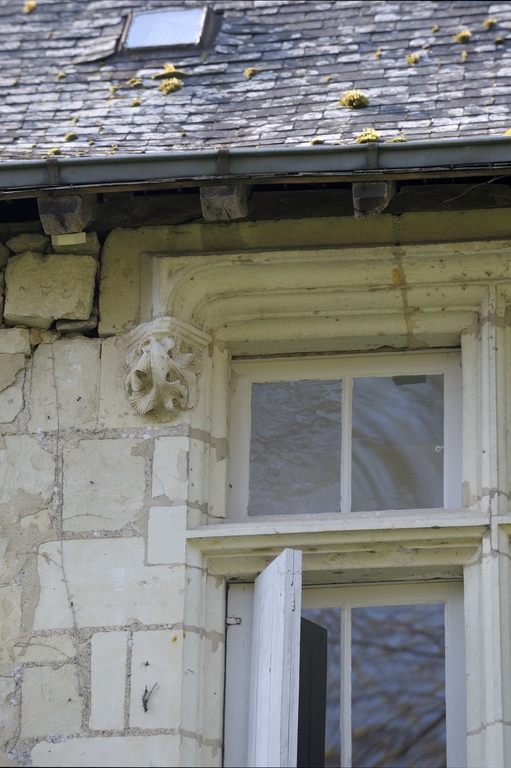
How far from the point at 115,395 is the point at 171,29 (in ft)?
7.16

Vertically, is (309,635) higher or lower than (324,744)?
higher

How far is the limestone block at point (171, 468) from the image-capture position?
205 inches

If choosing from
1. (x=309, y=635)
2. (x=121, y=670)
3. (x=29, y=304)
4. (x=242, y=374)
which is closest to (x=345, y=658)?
(x=309, y=635)

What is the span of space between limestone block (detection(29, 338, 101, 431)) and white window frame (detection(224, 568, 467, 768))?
0.90 meters

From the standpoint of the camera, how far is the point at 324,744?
16.5 ft

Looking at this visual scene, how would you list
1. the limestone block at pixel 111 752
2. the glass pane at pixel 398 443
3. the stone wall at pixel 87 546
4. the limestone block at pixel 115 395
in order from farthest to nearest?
1. the glass pane at pixel 398 443
2. the limestone block at pixel 115 395
3. the stone wall at pixel 87 546
4. the limestone block at pixel 111 752

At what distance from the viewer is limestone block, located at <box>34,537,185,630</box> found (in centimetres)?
502

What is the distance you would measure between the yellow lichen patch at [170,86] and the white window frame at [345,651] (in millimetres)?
2204

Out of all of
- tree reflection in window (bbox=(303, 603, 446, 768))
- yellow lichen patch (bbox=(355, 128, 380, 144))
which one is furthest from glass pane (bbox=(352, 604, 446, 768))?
yellow lichen patch (bbox=(355, 128, 380, 144))

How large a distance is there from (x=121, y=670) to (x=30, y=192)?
1764mm

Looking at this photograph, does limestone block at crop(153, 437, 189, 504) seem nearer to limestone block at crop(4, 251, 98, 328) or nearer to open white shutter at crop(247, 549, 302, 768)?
open white shutter at crop(247, 549, 302, 768)

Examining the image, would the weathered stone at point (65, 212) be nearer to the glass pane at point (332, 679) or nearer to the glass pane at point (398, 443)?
the glass pane at point (398, 443)

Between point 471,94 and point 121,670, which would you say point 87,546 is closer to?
point 121,670

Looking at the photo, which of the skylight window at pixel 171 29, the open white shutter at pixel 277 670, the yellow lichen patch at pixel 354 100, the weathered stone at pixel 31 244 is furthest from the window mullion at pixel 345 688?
the skylight window at pixel 171 29
